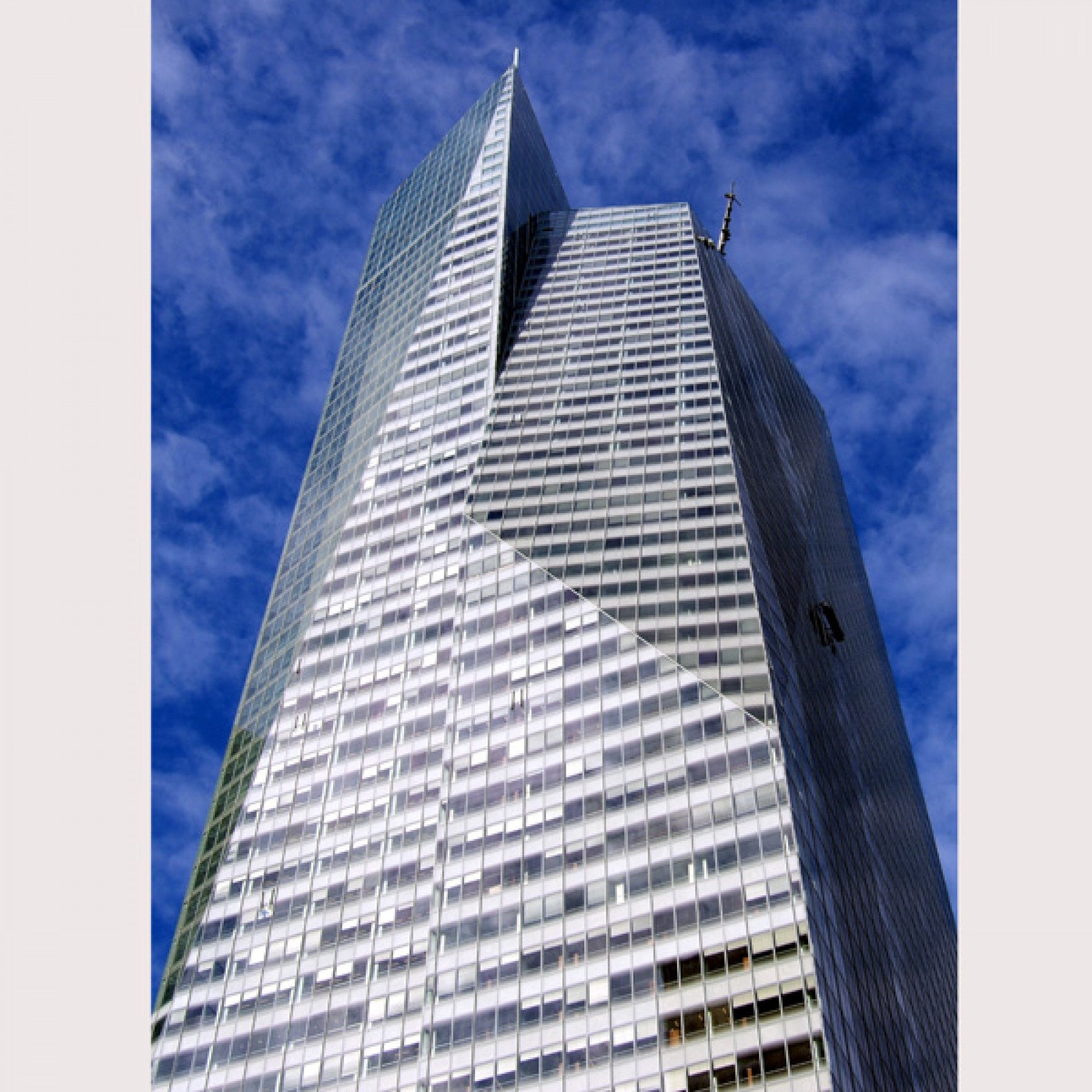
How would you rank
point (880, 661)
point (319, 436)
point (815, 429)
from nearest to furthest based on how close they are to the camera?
point (319, 436)
point (880, 661)
point (815, 429)

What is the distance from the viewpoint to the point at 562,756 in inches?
3979

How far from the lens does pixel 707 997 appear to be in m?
80.9

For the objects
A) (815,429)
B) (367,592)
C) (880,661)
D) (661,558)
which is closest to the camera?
(661,558)

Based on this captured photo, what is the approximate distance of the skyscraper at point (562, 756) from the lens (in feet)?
279

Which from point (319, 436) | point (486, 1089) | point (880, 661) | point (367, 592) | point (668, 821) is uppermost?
point (319, 436)

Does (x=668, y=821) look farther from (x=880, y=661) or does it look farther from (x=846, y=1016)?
(x=880, y=661)

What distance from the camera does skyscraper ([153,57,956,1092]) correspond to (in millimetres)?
Answer: 84938

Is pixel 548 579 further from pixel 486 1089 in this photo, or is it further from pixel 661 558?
pixel 486 1089

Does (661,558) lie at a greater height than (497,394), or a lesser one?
lesser

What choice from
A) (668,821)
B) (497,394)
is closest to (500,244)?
(497,394)

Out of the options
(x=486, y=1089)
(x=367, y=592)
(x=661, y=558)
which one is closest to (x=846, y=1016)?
(x=486, y=1089)

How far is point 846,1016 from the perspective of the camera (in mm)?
83500

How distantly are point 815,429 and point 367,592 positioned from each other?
85580mm

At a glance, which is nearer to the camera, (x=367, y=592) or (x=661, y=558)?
(x=661, y=558)
